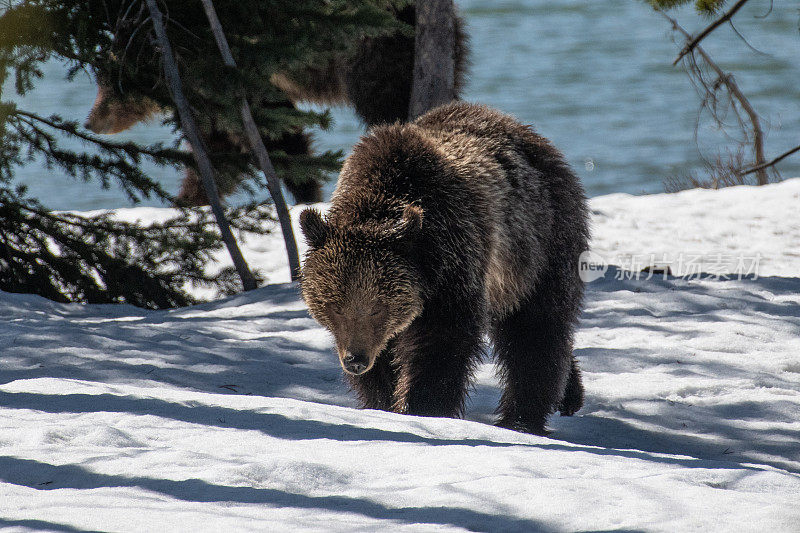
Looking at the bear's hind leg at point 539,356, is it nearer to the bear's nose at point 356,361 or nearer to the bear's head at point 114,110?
the bear's nose at point 356,361

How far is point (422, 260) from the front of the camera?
3.75m

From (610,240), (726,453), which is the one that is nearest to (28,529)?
(726,453)

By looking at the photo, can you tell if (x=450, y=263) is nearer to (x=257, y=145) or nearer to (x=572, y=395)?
(x=572, y=395)

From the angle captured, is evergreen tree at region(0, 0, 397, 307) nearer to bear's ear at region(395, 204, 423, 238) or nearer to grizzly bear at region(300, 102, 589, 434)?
grizzly bear at region(300, 102, 589, 434)

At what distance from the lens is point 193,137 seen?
691 centimetres

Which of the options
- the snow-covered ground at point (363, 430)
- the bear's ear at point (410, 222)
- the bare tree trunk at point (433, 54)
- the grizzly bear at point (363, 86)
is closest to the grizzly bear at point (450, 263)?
the bear's ear at point (410, 222)

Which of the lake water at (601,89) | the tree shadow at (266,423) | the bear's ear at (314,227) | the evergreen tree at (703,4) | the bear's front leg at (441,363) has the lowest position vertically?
the tree shadow at (266,423)

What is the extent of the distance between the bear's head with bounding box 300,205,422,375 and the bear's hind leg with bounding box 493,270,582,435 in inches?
31.6

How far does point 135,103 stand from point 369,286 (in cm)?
483

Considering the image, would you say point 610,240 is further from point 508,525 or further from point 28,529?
point 28,529

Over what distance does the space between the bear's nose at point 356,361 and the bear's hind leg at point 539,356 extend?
1020 millimetres

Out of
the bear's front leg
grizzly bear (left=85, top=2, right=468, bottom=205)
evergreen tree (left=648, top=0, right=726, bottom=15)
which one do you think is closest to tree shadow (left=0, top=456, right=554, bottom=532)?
the bear's front leg

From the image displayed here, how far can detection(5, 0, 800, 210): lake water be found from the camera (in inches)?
920

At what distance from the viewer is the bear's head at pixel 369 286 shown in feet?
11.9
